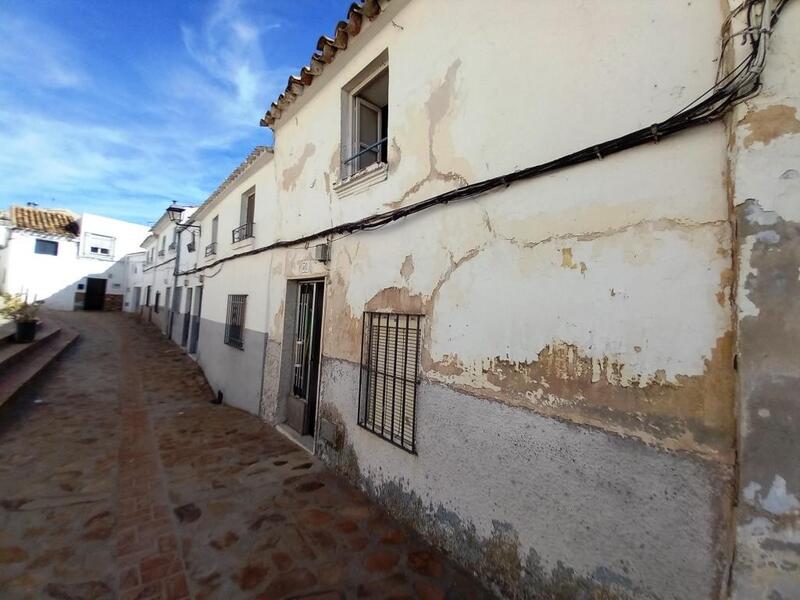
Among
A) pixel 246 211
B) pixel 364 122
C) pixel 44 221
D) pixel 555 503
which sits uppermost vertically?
pixel 44 221

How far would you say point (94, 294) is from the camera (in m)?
24.2

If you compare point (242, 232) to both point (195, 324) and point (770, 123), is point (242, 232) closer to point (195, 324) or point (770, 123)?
point (195, 324)

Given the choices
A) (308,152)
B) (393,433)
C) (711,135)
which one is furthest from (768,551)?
(308,152)

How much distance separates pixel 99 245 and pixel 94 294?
10.7ft

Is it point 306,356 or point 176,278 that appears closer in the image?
point 306,356

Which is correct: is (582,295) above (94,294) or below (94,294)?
above

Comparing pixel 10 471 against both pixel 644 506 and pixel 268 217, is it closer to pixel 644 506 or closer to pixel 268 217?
pixel 268 217

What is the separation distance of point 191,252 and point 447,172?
11.8m

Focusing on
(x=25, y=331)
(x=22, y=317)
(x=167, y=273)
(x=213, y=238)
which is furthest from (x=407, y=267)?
(x=167, y=273)

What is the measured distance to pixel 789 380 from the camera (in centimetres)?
141

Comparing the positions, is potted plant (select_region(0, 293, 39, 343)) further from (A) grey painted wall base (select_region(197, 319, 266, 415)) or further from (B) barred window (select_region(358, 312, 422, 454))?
(B) barred window (select_region(358, 312, 422, 454))

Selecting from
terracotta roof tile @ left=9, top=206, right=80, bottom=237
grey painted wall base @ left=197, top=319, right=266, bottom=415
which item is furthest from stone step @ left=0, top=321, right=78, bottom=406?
terracotta roof tile @ left=9, top=206, right=80, bottom=237

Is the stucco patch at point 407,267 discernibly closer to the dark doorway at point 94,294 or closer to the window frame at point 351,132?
the window frame at point 351,132

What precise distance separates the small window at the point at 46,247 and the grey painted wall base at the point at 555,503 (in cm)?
2866
